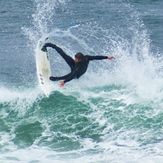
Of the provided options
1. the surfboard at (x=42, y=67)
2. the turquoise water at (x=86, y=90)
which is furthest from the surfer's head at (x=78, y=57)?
the surfboard at (x=42, y=67)

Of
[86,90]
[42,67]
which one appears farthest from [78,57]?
[86,90]

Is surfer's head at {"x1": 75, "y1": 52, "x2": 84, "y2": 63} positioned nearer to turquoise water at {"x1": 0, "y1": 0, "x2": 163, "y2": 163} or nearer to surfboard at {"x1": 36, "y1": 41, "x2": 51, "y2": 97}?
turquoise water at {"x1": 0, "y1": 0, "x2": 163, "y2": 163}

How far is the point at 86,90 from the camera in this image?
13.8 meters

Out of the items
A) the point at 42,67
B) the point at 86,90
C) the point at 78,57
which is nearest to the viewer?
the point at 78,57

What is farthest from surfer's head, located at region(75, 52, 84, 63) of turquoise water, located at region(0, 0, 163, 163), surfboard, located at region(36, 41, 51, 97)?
surfboard, located at region(36, 41, 51, 97)

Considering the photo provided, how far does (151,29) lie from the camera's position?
19.2 meters

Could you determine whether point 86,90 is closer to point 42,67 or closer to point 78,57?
point 42,67

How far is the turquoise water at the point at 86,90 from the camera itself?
10.5 metres

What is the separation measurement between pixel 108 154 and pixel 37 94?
456 cm

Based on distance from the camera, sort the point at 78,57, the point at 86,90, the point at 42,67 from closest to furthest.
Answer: the point at 78,57
the point at 42,67
the point at 86,90

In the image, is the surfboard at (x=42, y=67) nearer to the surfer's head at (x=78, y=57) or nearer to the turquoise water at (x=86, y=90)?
the turquoise water at (x=86, y=90)

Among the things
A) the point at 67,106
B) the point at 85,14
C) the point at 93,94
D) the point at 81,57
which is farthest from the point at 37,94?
the point at 85,14

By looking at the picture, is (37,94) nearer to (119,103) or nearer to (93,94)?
(93,94)

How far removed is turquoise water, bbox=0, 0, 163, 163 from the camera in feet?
34.6
